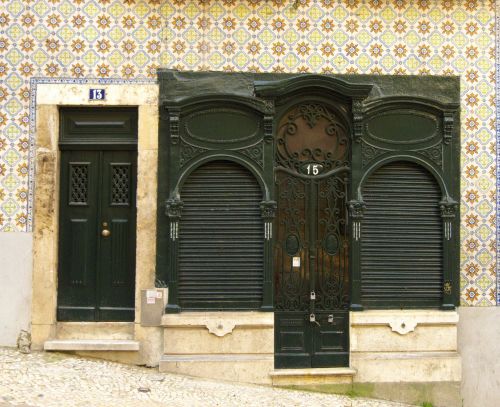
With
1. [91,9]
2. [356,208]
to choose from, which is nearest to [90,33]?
[91,9]

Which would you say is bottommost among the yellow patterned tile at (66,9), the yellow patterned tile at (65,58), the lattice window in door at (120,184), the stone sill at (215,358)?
the stone sill at (215,358)

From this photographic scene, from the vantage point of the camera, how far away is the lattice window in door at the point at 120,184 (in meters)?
6.99

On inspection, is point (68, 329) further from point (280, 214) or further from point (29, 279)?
point (280, 214)

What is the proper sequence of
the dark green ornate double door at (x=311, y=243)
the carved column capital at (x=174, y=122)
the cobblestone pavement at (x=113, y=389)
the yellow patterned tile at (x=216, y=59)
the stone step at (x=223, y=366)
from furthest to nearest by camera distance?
1. the yellow patterned tile at (x=216, y=59)
2. the dark green ornate double door at (x=311, y=243)
3. the carved column capital at (x=174, y=122)
4. the stone step at (x=223, y=366)
5. the cobblestone pavement at (x=113, y=389)

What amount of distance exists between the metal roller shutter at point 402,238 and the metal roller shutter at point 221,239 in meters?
1.35

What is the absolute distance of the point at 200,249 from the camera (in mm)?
6812

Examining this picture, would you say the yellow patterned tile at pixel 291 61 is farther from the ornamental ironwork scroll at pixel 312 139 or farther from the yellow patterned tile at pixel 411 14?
the yellow patterned tile at pixel 411 14

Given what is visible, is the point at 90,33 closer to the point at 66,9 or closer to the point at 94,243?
the point at 66,9

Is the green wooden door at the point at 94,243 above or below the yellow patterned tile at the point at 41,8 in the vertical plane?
below

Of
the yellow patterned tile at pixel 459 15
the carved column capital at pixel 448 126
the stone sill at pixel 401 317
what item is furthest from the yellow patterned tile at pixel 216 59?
the stone sill at pixel 401 317

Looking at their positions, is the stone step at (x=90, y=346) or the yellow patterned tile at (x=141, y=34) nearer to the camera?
the stone step at (x=90, y=346)

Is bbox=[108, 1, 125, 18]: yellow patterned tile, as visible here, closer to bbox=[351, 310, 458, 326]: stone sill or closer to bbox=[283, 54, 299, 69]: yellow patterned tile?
bbox=[283, 54, 299, 69]: yellow patterned tile

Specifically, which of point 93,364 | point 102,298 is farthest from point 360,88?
point 93,364

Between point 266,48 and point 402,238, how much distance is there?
9.35 feet
